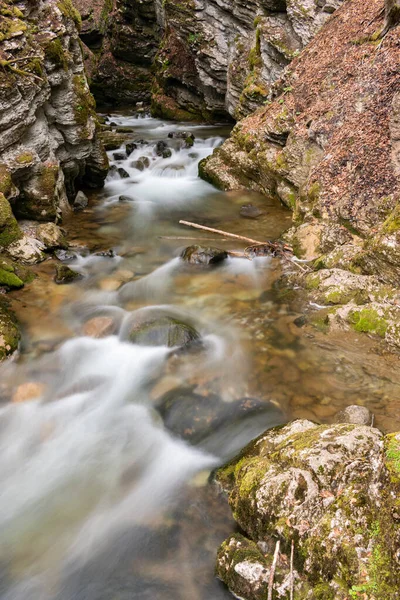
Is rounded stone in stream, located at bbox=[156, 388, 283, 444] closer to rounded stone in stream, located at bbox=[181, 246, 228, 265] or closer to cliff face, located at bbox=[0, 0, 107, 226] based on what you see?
rounded stone in stream, located at bbox=[181, 246, 228, 265]

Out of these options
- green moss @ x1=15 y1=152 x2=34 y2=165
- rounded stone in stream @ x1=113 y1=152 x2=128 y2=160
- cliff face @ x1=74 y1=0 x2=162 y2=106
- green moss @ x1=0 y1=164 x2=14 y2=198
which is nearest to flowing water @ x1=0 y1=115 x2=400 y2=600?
green moss @ x1=0 y1=164 x2=14 y2=198

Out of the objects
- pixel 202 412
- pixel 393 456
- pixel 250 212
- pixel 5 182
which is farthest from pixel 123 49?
pixel 393 456

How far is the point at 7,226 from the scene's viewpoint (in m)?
7.55

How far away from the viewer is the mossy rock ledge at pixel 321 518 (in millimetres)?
2283

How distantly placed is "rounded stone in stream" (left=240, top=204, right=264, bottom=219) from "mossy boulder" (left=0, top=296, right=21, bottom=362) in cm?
639

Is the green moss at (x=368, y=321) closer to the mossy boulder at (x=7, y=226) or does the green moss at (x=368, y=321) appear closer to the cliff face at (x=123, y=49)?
the mossy boulder at (x=7, y=226)

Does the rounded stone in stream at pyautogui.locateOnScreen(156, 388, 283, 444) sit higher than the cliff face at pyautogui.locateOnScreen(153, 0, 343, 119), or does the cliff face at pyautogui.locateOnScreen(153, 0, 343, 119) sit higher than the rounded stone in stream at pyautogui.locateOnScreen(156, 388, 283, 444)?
the cliff face at pyautogui.locateOnScreen(153, 0, 343, 119)

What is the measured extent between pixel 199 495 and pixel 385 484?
2.07 m

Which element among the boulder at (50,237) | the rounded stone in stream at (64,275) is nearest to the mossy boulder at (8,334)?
the rounded stone in stream at (64,275)

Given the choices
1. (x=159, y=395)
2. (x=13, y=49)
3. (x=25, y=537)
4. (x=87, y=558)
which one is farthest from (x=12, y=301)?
(x=13, y=49)

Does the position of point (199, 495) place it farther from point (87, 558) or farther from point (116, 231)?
point (116, 231)

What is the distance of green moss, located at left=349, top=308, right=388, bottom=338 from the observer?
17.6 feet

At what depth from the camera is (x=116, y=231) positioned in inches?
389

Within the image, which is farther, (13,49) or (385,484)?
(13,49)
